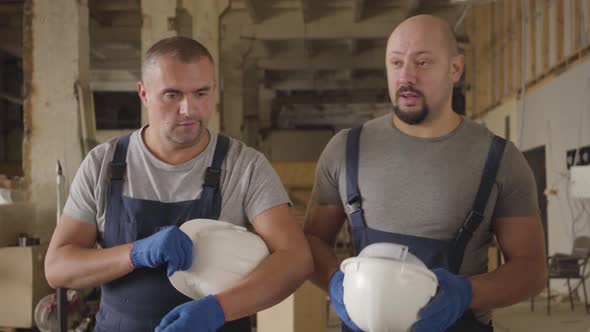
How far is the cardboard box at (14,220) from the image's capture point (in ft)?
18.8

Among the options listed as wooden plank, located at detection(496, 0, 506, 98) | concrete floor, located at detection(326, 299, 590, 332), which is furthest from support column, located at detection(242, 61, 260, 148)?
concrete floor, located at detection(326, 299, 590, 332)

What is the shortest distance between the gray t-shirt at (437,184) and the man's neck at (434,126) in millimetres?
20

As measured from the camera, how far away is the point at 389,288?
5.33 feet

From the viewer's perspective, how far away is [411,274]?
1621 mm

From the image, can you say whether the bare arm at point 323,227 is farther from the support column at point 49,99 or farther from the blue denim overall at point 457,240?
the support column at point 49,99

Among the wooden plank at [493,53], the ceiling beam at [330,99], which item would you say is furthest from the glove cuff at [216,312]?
the ceiling beam at [330,99]

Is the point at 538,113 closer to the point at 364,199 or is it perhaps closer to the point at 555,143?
the point at 555,143

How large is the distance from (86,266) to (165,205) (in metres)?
0.30

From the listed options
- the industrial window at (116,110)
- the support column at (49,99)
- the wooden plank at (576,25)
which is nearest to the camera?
the support column at (49,99)

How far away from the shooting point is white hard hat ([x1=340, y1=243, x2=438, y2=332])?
5.32 feet

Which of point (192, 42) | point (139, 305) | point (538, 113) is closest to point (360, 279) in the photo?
point (139, 305)

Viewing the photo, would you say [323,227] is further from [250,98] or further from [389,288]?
[250,98]

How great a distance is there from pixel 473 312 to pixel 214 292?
2.73ft

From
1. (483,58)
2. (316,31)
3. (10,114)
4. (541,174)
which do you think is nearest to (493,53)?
(483,58)
